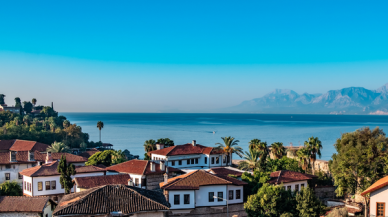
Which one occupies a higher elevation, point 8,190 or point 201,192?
point 201,192

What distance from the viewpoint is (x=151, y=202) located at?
22109mm

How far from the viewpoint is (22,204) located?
93.7ft

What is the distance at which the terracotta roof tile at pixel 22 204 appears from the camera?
28078 millimetres

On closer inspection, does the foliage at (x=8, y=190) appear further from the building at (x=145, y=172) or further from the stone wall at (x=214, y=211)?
the stone wall at (x=214, y=211)

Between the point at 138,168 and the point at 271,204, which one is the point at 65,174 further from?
the point at 271,204

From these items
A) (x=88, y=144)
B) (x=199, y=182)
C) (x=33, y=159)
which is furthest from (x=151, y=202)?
(x=88, y=144)

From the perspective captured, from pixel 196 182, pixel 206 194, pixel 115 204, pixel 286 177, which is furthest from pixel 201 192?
pixel 115 204

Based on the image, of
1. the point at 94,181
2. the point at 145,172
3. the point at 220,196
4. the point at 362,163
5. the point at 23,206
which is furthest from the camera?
the point at 145,172

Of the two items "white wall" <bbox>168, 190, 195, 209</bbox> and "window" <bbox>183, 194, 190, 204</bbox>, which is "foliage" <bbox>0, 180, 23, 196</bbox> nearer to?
"white wall" <bbox>168, 190, 195, 209</bbox>

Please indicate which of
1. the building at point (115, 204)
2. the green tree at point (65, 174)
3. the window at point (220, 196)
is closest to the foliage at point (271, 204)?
the window at point (220, 196)

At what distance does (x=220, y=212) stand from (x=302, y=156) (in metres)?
19.8

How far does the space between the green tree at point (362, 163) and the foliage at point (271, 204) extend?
23.3ft

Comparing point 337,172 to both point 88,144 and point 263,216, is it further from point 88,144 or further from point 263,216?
point 88,144

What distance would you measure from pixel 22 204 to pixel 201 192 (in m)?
16.0
